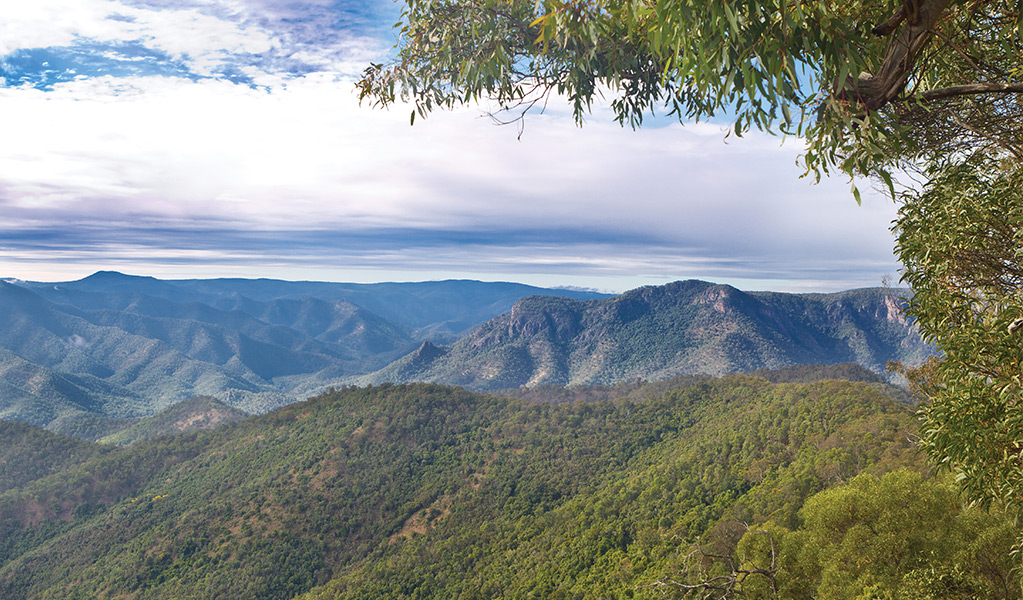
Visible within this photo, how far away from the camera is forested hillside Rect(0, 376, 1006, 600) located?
16.5 m

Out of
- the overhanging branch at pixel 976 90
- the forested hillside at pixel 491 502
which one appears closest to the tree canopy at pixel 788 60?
the overhanging branch at pixel 976 90

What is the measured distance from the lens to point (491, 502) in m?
69.2

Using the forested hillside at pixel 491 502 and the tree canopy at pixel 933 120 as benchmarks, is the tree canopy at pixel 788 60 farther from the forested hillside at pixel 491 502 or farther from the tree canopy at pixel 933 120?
the forested hillside at pixel 491 502

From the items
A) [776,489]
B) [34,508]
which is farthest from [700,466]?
[34,508]

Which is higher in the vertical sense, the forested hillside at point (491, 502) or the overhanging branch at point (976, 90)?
the overhanging branch at point (976, 90)

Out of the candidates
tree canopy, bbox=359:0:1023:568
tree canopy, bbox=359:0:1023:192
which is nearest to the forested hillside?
tree canopy, bbox=359:0:1023:568

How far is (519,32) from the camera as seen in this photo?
916 centimetres

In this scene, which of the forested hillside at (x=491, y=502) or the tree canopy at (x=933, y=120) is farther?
the forested hillside at (x=491, y=502)

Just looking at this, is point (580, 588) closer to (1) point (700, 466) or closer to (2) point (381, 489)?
(1) point (700, 466)

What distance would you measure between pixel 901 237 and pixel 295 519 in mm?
80081

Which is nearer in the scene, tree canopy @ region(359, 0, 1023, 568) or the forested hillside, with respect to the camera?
tree canopy @ region(359, 0, 1023, 568)

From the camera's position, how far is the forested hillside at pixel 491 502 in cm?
1645

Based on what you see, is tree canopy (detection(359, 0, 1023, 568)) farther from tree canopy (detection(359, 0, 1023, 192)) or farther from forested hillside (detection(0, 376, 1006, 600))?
forested hillside (detection(0, 376, 1006, 600))

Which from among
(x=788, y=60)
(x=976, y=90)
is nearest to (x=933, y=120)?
(x=976, y=90)
